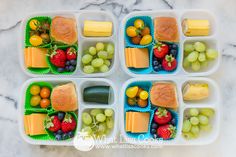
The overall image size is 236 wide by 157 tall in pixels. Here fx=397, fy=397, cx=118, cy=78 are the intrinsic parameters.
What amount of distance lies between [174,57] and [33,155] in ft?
2.23

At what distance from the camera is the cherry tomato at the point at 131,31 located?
4.93ft

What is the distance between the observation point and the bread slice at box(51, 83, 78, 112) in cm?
146

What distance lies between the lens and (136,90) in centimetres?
148

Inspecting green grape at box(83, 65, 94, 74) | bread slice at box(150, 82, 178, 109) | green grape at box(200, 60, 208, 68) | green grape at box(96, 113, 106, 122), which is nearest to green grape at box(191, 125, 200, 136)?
bread slice at box(150, 82, 178, 109)

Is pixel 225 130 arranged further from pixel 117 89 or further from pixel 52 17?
pixel 52 17

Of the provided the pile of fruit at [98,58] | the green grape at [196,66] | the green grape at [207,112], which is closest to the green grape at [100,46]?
the pile of fruit at [98,58]

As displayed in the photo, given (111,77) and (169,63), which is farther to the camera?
(111,77)

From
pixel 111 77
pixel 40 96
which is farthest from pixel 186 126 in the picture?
pixel 40 96

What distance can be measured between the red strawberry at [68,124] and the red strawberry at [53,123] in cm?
2

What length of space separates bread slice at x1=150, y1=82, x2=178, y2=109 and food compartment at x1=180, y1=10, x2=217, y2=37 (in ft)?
0.74

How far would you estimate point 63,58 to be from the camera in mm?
1512

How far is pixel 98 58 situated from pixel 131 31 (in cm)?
16

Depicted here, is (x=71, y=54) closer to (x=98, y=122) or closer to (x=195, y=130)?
(x=98, y=122)

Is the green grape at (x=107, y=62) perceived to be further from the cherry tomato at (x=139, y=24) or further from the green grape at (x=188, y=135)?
the green grape at (x=188, y=135)
